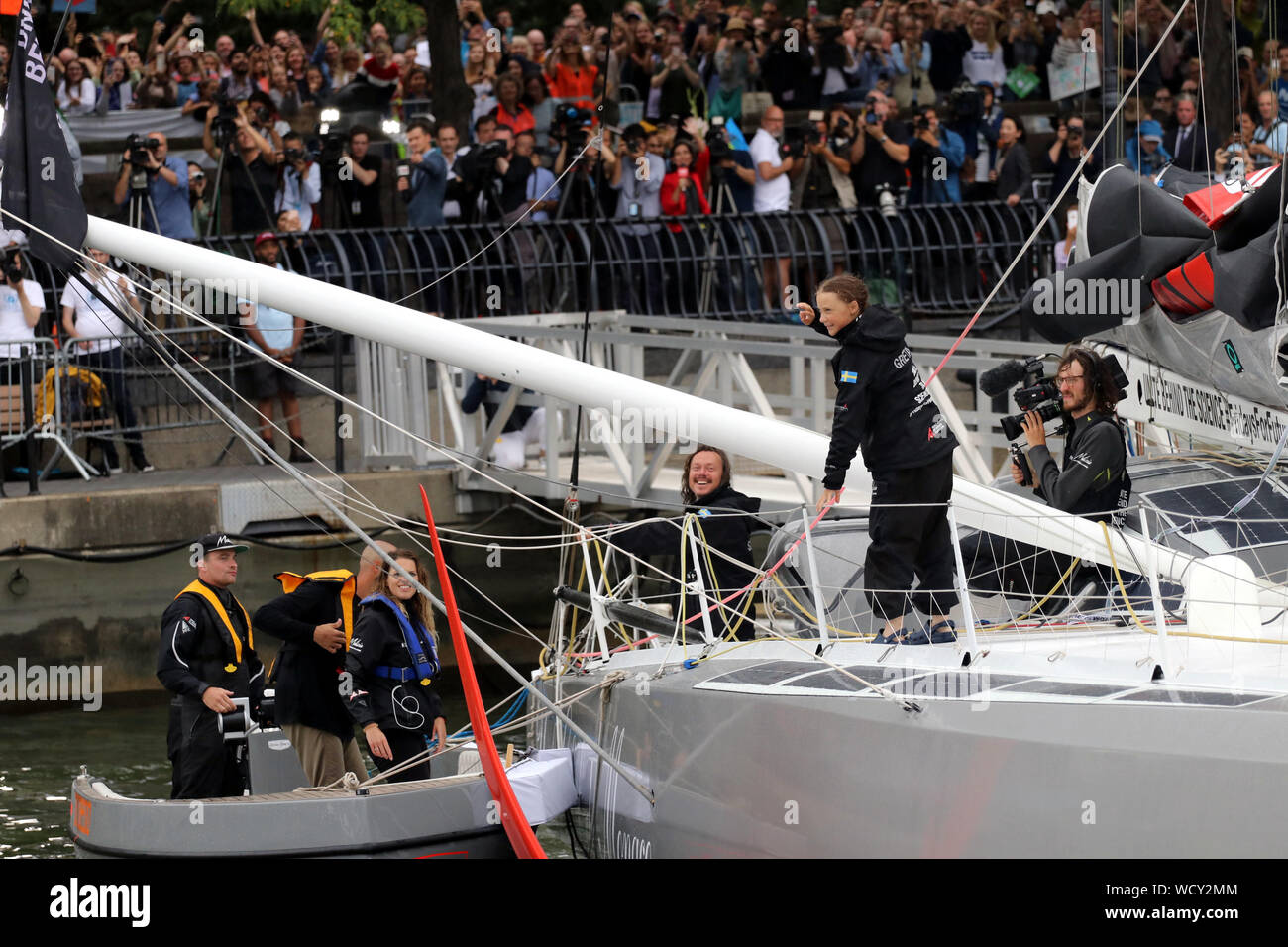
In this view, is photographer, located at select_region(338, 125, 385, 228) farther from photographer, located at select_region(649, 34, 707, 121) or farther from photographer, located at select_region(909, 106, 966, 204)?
photographer, located at select_region(909, 106, 966, 204)

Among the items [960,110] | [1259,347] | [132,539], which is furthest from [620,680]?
[960,110]

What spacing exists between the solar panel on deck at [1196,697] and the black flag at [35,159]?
4.93m

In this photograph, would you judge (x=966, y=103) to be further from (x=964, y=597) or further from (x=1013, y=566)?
(x=964, y=597)

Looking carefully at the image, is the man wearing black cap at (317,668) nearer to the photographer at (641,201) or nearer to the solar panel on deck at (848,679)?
the solar panel on deck at (848,679)

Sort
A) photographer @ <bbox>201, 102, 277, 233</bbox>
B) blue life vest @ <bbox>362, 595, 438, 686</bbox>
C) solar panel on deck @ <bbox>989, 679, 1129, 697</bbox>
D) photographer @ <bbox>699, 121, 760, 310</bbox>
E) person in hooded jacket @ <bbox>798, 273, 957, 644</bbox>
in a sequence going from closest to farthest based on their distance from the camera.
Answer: solar panel on deck @ <bbox>989, 679, 1129, 697</bbox>
person in hooded jacket @ <bbox>798, 273, 957, 644</bbox>
blue life vest @ <bbox>362, 595, 438, 686</bbox>
photographer @ <bbox>201, 102, 277, 233</bbox>
photographer @ <bbox>699, 121, 760, 310</bbox>

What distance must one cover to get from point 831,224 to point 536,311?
326 centimetres

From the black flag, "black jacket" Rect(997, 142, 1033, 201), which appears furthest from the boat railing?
"black jacket" Rect(997, 142, 1033, 201)

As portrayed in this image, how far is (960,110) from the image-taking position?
63.4ft

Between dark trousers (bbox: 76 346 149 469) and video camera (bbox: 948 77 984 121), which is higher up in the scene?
video camera (bbox: 948 77 984 121)

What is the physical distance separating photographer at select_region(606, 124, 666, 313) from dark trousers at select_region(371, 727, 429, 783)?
A: 343 inches

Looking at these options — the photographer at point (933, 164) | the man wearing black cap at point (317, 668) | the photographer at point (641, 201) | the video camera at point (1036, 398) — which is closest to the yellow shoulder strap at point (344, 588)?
the man wearing black cap at point (317, 668)

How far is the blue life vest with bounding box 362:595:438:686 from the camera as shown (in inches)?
351

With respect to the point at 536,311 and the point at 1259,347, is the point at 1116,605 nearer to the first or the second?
the point at 1259,347

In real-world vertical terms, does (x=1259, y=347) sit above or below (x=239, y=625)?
above
